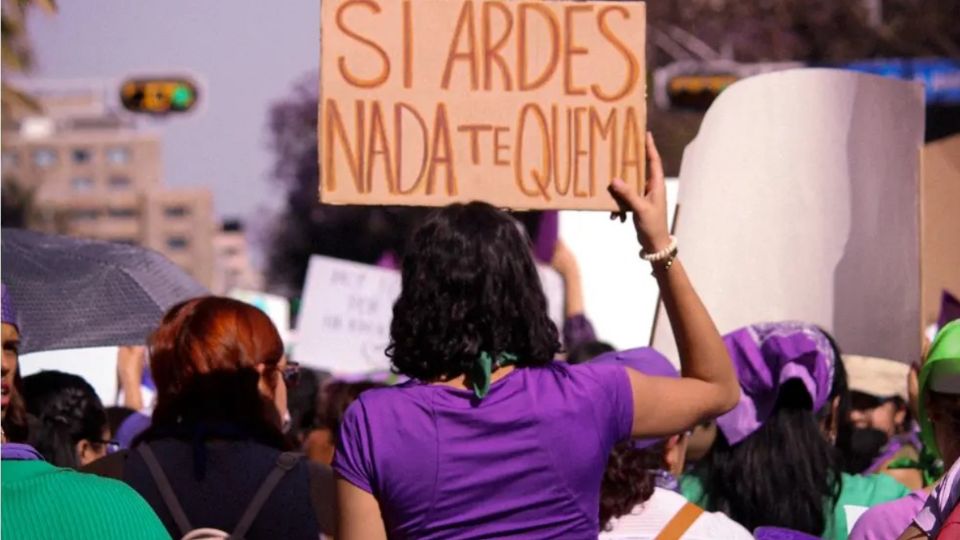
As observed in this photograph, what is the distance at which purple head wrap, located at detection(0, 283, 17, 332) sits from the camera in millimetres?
3584

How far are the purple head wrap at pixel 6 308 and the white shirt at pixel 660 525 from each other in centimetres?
119

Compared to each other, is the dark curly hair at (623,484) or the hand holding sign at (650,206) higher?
the hand holding sign at (650,206)

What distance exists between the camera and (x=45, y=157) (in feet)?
465

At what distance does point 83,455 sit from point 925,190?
258cm

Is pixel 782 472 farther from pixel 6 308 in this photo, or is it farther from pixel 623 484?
pixel 6 308

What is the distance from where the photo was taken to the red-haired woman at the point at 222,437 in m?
3.68

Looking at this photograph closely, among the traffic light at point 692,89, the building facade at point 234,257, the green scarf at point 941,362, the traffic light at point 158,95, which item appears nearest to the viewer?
the green scarf at point 941,362

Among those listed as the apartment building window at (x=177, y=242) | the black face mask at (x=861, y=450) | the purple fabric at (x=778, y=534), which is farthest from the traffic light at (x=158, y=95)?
the apartment building window at (x=177, y=242)

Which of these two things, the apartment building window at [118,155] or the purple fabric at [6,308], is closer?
the purple fabric at [6,308]

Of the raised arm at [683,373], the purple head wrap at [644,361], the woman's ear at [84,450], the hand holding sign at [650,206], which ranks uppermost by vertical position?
the hand holding sign at [650,206]

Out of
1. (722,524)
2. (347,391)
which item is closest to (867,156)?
(347,391)

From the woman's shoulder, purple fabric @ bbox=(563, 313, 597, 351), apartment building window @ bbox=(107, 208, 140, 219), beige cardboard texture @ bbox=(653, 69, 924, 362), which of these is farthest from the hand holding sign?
apartment building window @ bbox=(107, 208, 140, 219)

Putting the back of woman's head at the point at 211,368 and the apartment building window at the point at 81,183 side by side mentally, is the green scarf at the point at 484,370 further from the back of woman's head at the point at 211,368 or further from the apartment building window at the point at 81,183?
the apartment building window at the point at 81,183

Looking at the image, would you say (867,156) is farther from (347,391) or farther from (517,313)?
(517,313)
